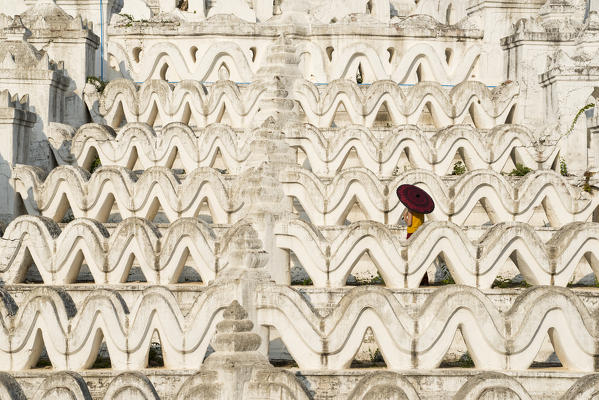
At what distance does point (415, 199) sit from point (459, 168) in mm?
3673

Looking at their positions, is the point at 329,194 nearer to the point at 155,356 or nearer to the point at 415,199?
the point at 415,199

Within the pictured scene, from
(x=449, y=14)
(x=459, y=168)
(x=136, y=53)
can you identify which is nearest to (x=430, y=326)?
(x=459, y=168)

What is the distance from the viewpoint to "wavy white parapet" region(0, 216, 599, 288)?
13.4 m

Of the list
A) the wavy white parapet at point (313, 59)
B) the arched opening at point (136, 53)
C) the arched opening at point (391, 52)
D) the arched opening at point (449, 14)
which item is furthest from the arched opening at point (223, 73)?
the arched opening at point (449, 14)

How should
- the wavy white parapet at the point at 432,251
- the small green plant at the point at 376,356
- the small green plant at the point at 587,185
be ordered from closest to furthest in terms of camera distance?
the small green plant at the point at 376,356, the wavy white parapet at the point at 432,251, the small green plant at the point at 587,185

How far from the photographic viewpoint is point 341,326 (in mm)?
11945

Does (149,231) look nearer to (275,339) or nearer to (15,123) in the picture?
(275,339)

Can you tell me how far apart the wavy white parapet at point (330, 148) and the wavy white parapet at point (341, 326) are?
4672mm

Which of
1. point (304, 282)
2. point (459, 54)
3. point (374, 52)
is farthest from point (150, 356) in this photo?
point (459, 54)

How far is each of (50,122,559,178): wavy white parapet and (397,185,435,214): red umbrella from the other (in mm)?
2358

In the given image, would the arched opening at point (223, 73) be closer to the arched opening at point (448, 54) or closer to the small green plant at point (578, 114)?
the arched opening at point (448, 54)

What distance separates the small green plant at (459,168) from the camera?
681 inches

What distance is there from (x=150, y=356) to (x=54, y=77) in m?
7.19

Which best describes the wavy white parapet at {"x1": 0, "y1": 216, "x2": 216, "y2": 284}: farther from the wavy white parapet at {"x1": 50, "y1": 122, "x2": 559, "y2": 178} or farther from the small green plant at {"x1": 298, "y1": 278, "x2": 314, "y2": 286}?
the wavy white parapet at {"x1": 50, "y1": 122, "x2": 559, "y2": 178}
